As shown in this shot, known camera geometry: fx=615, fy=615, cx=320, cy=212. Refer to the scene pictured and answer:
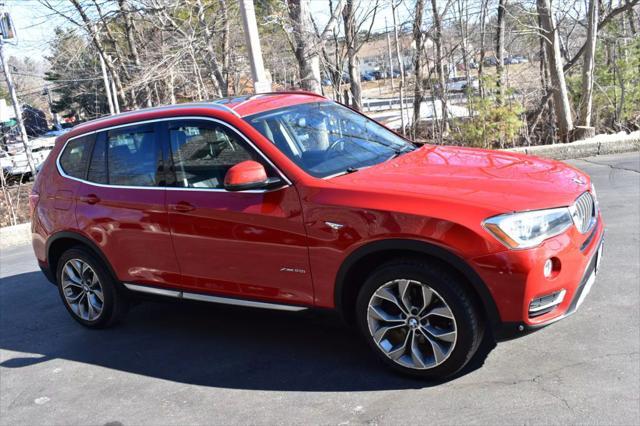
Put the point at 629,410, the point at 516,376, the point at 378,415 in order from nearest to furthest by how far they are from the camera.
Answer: the point at 629,410
the point at 378,415
the point at 516,376

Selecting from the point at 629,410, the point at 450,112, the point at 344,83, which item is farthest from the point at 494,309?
the point at 344,83

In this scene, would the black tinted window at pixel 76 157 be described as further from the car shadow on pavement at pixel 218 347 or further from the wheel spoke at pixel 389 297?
the wheel spoke at pixel 389 297

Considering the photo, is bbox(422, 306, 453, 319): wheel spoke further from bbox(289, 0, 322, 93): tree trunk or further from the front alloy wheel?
bbox(289, 0, 322, 93): tree trunk

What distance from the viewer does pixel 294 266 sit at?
399 cm

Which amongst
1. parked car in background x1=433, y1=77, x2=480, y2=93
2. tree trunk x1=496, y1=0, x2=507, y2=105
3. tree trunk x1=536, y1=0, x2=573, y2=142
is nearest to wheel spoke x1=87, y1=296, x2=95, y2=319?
parked car in background x1=433, y1=77, x2=480, y2=93

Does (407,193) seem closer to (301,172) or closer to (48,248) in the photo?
(301,172)

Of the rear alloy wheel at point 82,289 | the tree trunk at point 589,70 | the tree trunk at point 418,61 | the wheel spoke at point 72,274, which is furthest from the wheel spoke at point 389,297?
the tree trunk at point 418,61

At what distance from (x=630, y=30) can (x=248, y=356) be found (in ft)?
44.8

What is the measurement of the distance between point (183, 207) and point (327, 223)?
1189mm

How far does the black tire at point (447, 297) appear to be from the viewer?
138 inches

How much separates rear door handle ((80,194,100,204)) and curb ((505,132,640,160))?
7931 mm

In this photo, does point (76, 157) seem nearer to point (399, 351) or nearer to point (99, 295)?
point (99, 295)

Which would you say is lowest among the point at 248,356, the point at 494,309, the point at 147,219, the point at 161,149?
the point at 248,356

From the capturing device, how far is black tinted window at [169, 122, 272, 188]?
14.0 ft
